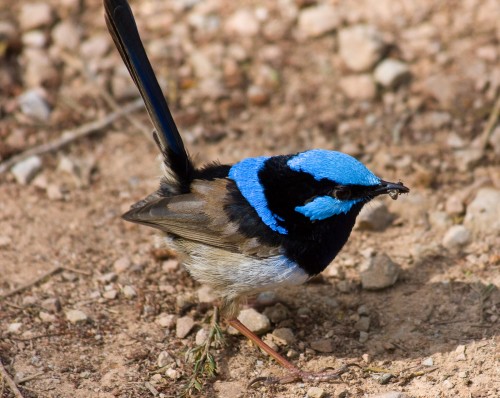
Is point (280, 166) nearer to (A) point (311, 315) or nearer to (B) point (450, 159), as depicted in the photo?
(A) point (311, 315)

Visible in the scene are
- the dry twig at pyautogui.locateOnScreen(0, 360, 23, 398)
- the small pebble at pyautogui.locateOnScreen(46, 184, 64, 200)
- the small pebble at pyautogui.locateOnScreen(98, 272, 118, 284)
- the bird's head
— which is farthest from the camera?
the small pebble at pyautogui.locateOnScreen(46, 184, 64, 200)

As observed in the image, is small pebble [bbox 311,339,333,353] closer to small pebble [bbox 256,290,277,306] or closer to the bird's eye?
small pebble [bbox 256,290,277,306]

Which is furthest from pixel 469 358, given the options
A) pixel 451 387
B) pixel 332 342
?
pixel 332 342

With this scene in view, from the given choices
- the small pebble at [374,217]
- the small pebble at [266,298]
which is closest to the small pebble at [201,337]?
the small pebble at [266,298]

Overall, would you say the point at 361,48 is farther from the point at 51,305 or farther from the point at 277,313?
the point at 51,305

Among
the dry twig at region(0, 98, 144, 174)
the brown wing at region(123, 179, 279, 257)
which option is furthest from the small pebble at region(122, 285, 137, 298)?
the dry twig at region(0, 98, 144, 174)

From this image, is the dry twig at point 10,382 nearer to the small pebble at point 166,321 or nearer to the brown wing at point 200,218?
the small pebble at point 166,321

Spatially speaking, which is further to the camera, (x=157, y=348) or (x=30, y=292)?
(x=30, y=292)
